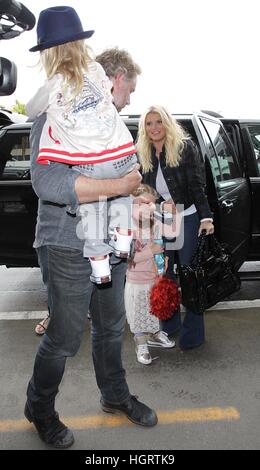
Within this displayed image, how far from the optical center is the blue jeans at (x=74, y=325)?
1.99 metres

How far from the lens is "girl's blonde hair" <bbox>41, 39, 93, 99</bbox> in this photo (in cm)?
168

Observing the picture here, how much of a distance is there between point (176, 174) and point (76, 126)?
1533 mm

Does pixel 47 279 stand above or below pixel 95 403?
above

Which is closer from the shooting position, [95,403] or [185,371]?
[95,403]

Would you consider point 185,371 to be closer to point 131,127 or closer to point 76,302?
point 76,302

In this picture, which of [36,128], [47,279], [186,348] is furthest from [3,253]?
[36,128]

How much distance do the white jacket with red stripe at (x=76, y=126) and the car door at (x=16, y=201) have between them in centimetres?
228

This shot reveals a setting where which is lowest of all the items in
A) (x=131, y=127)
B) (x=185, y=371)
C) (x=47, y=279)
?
(x=185, y=371)

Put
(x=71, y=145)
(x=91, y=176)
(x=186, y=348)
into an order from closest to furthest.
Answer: (x=71, y=145)
(x=91, y=176)
(x=186, y=348)

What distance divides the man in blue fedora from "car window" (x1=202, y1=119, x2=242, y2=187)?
1921 millimetres

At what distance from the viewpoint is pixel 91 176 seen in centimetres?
178

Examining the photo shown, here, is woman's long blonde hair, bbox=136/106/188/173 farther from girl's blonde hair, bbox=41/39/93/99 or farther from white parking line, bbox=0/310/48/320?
white parking line, bbox=0/310/48/320
